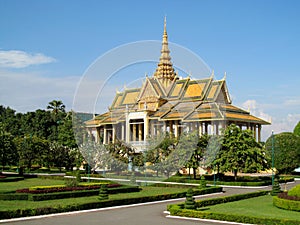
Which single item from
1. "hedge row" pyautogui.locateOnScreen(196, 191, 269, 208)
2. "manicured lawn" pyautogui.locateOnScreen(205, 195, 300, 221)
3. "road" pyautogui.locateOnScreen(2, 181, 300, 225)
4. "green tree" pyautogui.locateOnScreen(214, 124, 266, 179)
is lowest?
"road" pyautogui.locateOnScreen(2, 181, 300, 225)

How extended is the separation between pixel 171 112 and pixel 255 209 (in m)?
27.6

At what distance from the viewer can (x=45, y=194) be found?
1998 centimetres

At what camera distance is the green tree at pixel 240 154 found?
100ft

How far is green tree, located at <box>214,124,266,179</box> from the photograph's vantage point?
30.6 meters

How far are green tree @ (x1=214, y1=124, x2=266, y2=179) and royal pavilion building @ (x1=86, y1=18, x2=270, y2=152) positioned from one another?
24.8 feet

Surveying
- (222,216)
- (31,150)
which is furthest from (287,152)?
(222,216)

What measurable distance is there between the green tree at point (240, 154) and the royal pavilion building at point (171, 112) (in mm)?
7556

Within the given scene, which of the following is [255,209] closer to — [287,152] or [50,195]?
[50,195]

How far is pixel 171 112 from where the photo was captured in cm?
4462

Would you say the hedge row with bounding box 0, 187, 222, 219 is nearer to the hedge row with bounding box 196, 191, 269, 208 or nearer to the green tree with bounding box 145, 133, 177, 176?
the hedge row with bounding box 196, 191, 269, 208

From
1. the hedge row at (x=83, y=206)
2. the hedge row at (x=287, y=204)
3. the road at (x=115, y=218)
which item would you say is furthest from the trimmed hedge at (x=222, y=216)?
the hedge row at (x=287, y=204)

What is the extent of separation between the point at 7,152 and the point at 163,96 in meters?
18.2

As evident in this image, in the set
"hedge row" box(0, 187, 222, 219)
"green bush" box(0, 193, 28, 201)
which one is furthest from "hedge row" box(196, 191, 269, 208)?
"green bush" box(0, 193, 28, 201)

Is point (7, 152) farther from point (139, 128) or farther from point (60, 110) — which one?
point (60, 110)
